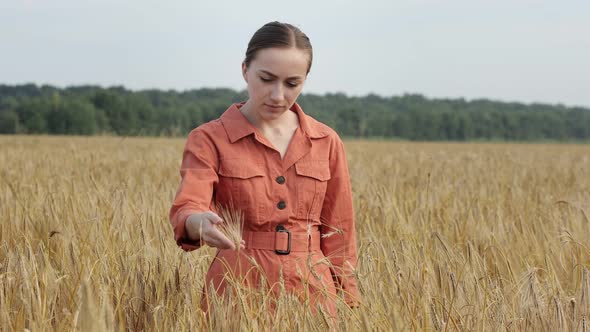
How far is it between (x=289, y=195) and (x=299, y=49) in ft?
1.16

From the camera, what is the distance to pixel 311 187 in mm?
1714

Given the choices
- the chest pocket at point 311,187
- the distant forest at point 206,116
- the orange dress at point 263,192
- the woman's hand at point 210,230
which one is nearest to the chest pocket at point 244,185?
the orange dress at point 263,192

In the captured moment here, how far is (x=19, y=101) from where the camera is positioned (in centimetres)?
6047

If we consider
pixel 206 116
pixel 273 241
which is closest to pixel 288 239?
pixel 273 241

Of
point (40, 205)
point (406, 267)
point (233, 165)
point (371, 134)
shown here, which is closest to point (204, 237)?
point (233, 165)

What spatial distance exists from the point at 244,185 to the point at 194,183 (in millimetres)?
128

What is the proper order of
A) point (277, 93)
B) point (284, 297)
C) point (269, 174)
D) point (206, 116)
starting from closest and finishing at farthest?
point (284, 297) < point (277, 93) < point (269, 174) < point (206, 116)

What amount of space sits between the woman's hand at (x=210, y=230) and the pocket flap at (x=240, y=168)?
0.77 feet

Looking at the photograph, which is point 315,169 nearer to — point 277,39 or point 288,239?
point 288,239

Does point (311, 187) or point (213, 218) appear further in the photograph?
point (311, 187)

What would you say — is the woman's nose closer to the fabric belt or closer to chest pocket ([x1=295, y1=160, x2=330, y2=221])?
chest pocket ([x1=295, y1=160, x2=330, y2=221])

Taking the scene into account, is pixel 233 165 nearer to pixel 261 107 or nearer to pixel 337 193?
pixel 261 107

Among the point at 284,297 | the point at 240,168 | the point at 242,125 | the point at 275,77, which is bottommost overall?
the point at 284,297

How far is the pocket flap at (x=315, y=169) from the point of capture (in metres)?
1.70
